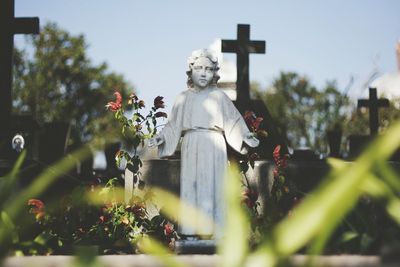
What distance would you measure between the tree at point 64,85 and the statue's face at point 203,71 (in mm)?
20198

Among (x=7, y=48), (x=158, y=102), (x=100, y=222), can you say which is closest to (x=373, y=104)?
(x=7, y=48)

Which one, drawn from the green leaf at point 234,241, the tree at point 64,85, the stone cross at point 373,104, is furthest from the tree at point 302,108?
the green leaf at point 234,241

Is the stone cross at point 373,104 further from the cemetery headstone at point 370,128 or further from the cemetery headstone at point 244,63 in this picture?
the cemetery headstone at point 244,63

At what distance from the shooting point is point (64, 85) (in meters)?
26.2

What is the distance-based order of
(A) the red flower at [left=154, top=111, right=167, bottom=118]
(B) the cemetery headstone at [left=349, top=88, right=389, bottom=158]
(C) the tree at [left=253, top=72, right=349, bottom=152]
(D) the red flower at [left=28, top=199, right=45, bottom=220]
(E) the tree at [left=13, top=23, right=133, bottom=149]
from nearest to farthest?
(D) the red flower at [left=28, top=199, right=45, bottom=220] → (A) the red flower at [left=154, top=111, right=167, bottom=118] → (B) the cemetery headstone at [left=349, top=88, right=389, bottom=158] → (E) the tree at [left=13, top=23, right=133, bottom=149] → (C) the tree at [left=253, top=72, right=349, bottom=152]

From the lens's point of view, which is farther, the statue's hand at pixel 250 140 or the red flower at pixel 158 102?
the red flower at pixel 158 102

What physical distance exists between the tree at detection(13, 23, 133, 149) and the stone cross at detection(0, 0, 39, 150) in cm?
1694

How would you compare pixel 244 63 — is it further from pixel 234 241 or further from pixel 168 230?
pixel 234 241

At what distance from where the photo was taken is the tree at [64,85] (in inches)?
976

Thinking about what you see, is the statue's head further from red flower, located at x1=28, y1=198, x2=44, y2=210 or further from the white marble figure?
red flower, located at x1=28, y1=198, x2=44, y2=210

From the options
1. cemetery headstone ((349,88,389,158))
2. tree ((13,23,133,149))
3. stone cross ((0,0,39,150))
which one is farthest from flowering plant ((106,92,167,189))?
tree ((13,23,133,149))

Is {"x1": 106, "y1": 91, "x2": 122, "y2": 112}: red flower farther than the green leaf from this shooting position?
Yes

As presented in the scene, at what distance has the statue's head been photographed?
4699mm

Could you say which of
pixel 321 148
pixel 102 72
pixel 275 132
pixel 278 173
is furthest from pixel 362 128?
pixel 278 173
